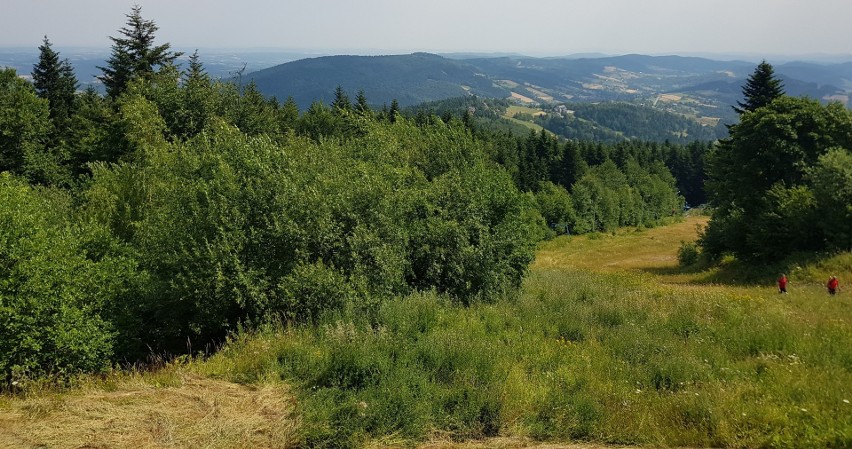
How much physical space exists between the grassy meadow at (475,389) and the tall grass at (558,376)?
0.03m

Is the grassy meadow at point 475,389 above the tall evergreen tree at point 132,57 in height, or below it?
below

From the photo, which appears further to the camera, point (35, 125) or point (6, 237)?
point (35, 125)

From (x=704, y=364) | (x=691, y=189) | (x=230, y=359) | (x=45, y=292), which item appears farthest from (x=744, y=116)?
(x=691, y=189)

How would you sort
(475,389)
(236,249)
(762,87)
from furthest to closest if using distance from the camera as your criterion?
(762,87) → (236,249) → (475,389)

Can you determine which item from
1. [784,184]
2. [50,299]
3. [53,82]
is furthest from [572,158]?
[50,299]

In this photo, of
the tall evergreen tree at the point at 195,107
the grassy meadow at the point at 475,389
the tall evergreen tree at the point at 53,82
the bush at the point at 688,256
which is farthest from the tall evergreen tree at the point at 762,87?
the tall evergreen tree at the point at 53,82

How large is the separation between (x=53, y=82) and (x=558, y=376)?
188 ft

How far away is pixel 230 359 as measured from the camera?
7.82 meters

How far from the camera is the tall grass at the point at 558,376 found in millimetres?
6090

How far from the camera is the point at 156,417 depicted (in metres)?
6.01

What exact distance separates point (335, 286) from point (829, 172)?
25.9 meters

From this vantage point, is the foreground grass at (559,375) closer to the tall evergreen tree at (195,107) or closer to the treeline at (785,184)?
the treeline at (785,184)

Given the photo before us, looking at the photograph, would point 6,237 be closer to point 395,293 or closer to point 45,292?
point 45,292

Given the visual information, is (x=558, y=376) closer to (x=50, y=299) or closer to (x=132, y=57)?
(x=50, y=299)
